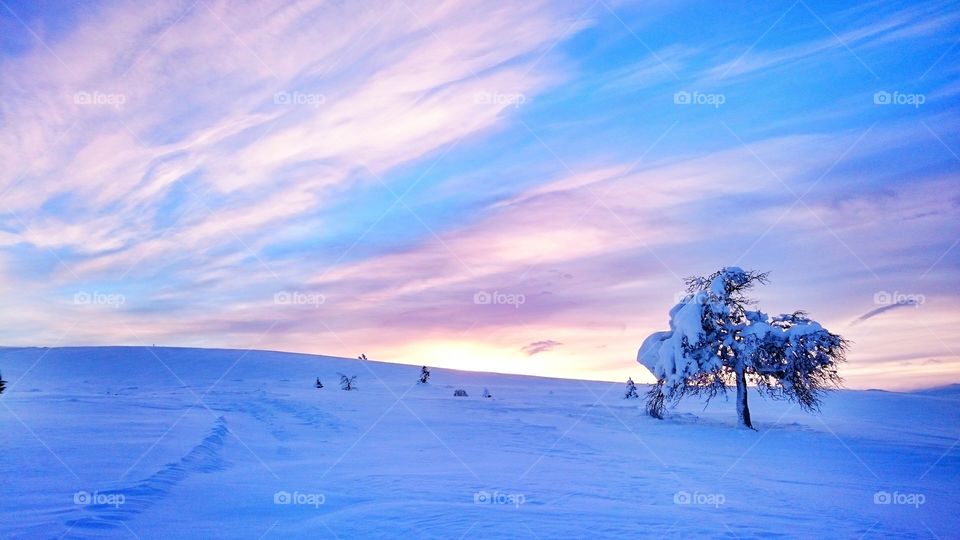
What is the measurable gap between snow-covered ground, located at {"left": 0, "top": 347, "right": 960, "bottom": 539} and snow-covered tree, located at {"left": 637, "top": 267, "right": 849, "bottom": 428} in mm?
1600

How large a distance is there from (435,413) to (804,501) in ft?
49.7

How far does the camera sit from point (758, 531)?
784 centimetres

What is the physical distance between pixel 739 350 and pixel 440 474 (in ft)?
46.6

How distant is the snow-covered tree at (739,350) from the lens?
21188 mm

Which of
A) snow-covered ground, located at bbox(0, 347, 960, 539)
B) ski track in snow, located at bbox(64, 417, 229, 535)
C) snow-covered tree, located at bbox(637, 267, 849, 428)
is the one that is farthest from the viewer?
snow-covered tree, located at bbox(637, 267, 849, 428)

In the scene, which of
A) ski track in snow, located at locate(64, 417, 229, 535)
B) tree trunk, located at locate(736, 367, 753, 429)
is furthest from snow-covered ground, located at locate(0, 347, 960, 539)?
tree trunk, located at locate(736, 367, 753, 429)

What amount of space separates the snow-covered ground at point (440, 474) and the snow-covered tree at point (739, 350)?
63.0 inches

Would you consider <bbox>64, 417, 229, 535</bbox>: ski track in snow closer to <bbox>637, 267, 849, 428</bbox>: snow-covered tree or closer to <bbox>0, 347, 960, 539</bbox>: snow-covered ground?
<bbox>0, 347, 960, 539</bbox>: snow-covered ground

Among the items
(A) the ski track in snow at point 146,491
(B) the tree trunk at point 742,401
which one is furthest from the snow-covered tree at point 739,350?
(A) the ski track in snow at point 146,491

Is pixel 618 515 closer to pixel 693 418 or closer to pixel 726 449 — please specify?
pixel 726 449

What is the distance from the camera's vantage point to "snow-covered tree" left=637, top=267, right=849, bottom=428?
69.5 ft

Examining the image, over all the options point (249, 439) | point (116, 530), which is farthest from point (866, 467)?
point (116, 530)

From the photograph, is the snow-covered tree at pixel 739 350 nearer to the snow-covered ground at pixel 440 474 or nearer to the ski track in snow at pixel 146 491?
the snow-covered ground at pixel 440 474

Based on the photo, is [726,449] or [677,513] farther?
[726,449]
